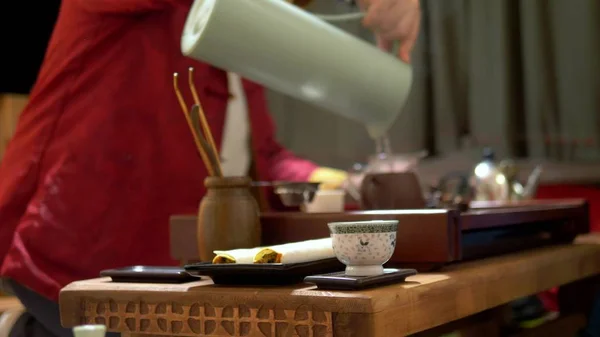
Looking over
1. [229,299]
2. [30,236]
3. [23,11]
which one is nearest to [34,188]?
[30,236]

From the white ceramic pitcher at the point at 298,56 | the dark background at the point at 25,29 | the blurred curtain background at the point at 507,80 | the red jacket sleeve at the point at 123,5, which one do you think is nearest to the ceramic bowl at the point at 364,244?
the white ceramic pitcher at the point at 298,56

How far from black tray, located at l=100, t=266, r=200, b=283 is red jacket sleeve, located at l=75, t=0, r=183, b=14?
0.52 m

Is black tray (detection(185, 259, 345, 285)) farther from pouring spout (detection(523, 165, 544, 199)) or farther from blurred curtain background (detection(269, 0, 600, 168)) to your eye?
blurred curtain background (detection(269, 0, 600, 168))

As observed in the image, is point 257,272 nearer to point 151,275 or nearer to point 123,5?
point 151,275

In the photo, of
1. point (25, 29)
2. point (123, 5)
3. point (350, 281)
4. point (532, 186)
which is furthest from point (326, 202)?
point (25, 29)

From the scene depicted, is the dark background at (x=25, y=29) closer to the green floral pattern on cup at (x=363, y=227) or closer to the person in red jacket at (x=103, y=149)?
the person in red jacket at (x=103, y=149)

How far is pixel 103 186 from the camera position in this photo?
55.8 inches

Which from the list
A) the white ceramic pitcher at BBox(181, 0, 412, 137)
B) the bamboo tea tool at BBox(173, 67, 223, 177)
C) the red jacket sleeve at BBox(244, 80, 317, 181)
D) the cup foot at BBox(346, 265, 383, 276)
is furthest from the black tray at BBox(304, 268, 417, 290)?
the red jacket sleeve at BBox(244, 80, 317, 181)

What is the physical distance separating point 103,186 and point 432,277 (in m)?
0.69

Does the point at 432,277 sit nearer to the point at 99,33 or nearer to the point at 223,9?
the point at 223,9

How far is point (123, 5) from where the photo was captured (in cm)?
137

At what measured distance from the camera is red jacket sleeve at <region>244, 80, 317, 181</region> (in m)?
1.88

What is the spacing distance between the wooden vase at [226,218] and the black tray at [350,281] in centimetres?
24

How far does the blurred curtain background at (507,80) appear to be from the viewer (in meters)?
2.34
